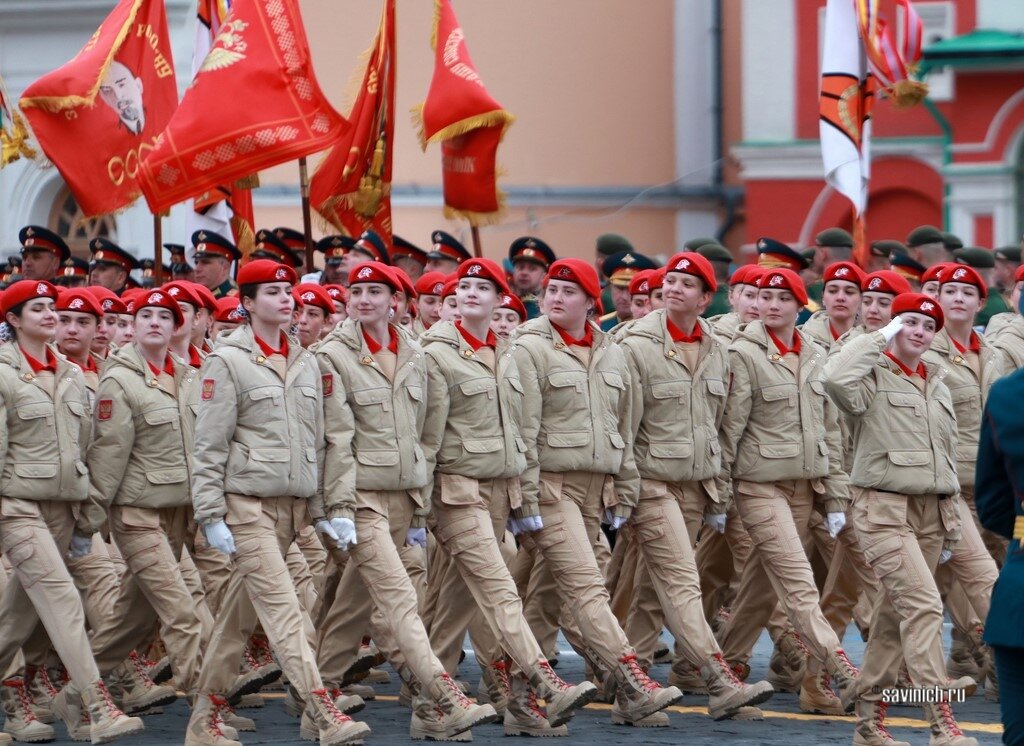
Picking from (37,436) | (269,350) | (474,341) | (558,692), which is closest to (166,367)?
(37,436)

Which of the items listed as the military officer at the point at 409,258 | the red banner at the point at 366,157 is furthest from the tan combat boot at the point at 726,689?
the military officer at the point at 409,258

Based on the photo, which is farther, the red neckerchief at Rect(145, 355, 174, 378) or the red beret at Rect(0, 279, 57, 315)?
the red neckerchief at Rect(145, 355, 174, 378)

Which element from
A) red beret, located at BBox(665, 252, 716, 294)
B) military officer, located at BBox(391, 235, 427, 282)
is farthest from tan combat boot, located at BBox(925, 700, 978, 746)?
military officer, located at BBox(391, 235, 427, 282)

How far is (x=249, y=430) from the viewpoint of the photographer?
10008 millimetres

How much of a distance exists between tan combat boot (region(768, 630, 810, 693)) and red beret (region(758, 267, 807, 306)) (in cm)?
181

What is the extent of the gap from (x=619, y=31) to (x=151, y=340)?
15632mm

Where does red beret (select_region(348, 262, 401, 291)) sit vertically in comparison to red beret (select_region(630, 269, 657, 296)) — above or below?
above

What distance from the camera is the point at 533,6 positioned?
25531 mm

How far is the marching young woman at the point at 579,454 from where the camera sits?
1058 cm

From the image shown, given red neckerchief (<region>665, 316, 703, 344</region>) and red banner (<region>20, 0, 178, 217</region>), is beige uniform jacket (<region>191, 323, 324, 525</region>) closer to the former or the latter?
red neckerchief (<region>665, 316, 703, 344</region>)

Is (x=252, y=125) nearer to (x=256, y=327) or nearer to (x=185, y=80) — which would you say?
(x=256, y=327)

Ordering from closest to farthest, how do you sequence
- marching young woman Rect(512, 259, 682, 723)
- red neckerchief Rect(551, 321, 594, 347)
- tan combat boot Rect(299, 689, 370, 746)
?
tan combat boot Rect(299, 689, 370, 746)
marching young woman Rect(512, 259, 682, 723)
red neckerchief Rect(551, 321, 594, 347)

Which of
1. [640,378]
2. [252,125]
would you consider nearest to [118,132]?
[252,125]

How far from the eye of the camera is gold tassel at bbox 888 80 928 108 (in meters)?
15.2
